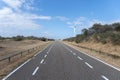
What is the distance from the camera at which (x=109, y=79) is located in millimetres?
9875

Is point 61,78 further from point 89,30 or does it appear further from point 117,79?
point 89,30

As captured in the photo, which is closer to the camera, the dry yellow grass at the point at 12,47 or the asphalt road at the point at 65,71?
the asphalt road at the point at 65,71

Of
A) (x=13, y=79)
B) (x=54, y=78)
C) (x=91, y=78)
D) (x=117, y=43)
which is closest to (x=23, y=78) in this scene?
(x=13, y=79)

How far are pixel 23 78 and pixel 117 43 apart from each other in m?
28.3

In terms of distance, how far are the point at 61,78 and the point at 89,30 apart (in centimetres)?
9471

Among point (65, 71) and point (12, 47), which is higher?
point (12, 47)

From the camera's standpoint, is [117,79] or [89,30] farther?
[89,30]

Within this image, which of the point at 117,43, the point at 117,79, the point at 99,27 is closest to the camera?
the point at 117,79

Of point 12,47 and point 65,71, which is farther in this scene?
point 12,47

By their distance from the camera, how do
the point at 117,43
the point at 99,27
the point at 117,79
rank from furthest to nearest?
the point at 99,27 → the point at 117,43 → the point at 117,79

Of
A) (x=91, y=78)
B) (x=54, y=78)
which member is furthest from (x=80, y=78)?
(x=54, y=78)

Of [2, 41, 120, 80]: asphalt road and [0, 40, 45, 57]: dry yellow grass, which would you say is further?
[0, 40, 45, 57]: dry yellow grass

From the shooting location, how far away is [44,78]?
10188mm

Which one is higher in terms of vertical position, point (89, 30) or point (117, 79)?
point (89, 30)
